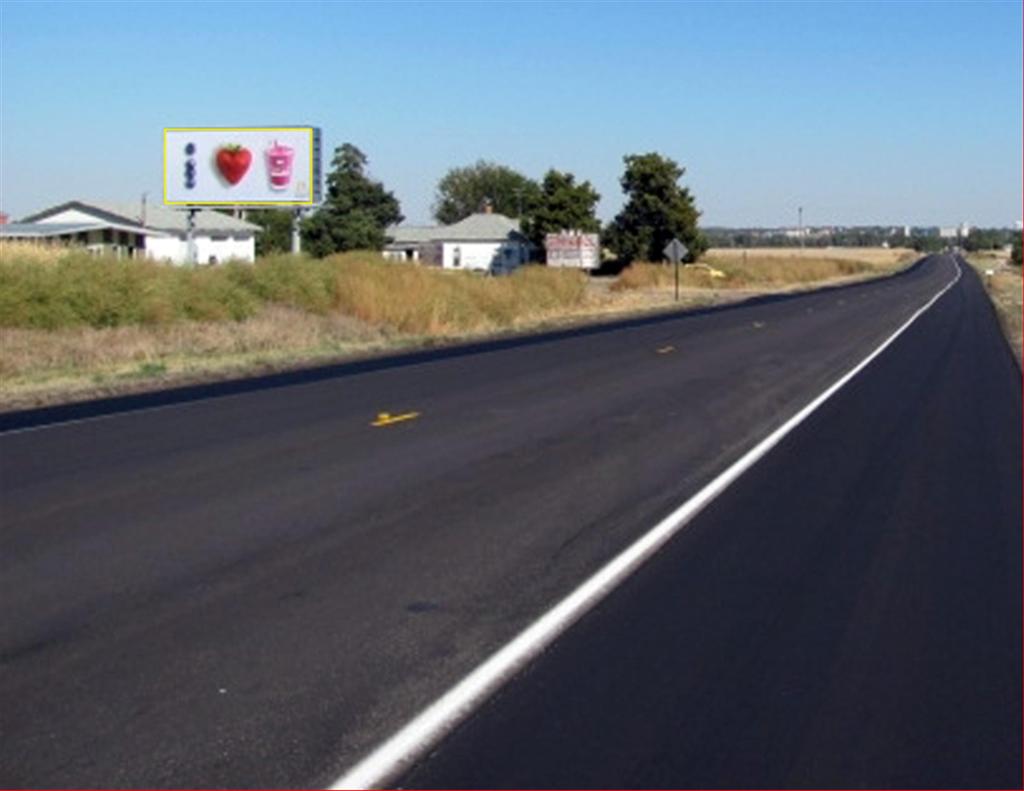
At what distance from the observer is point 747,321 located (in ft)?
188

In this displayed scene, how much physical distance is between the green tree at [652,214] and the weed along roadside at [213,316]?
41.7 meters

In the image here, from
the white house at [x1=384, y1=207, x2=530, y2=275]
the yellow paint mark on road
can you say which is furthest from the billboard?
the yellow paint mark on road

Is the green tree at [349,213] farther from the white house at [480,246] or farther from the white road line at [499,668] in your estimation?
the white road line at [499,668]

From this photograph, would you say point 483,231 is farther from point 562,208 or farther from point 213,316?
point 213,316

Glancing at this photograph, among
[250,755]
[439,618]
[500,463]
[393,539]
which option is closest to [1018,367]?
[500,463]

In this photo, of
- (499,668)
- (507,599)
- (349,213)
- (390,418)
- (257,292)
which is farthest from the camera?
(349,213)

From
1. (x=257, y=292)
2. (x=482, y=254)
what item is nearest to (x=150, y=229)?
(x=482, y=254)

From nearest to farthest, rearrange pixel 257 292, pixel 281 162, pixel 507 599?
1. pixel 507 599
2. pixel 257 292
3. pixel 281 162

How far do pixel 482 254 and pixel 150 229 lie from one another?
3130 centimetres

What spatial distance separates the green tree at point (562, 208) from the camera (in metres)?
108

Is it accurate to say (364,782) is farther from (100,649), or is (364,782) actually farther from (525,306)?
(525,306)

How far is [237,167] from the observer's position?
71.2m

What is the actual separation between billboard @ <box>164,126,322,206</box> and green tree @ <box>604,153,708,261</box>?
41578 millimetres

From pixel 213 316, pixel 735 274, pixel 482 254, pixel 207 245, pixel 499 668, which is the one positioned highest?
pixel 499 668
